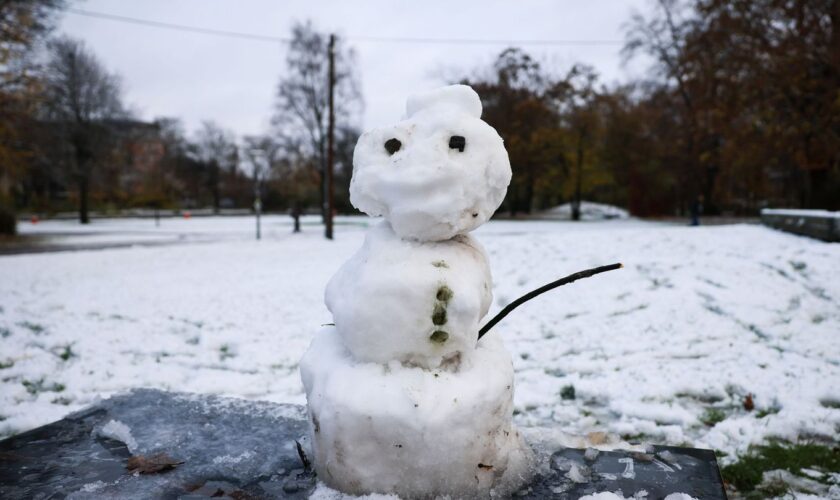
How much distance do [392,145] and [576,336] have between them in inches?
182

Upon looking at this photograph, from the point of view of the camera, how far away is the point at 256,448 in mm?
2957

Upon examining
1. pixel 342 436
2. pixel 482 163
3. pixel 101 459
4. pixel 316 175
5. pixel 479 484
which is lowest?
pixel 101 459

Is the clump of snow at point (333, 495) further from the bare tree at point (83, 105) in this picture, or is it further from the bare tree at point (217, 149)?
the bare tree at point (217, 149)

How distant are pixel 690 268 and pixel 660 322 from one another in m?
2.19

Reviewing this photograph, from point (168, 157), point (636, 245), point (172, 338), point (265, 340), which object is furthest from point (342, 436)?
point (168, 157)

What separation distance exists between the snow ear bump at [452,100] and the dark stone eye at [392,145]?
21 cm

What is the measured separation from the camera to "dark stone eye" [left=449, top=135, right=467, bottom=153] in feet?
7.66

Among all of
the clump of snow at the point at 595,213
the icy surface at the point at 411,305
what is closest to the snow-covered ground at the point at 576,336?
the icy surface at the point at 411,305

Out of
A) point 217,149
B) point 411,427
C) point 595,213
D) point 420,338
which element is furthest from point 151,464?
point 217,149

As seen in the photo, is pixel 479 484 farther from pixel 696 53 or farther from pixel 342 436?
pixel 696 53

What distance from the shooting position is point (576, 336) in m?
6.33

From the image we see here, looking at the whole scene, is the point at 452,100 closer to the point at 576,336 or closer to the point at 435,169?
the point at 435,169

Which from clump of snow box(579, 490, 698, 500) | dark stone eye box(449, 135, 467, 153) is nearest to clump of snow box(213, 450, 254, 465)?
clump of snow box(579, 490, 698, 500)

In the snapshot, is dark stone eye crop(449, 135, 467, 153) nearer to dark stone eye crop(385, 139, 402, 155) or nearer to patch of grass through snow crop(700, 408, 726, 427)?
dark stone eye crop(385, 139, 402, 155)
